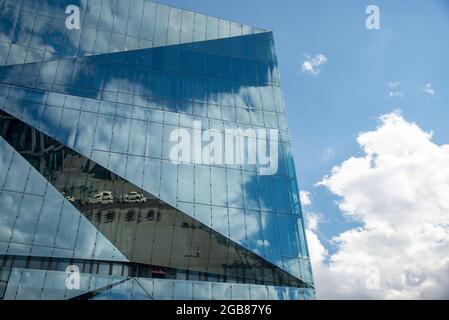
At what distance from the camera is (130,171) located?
76.4 feet

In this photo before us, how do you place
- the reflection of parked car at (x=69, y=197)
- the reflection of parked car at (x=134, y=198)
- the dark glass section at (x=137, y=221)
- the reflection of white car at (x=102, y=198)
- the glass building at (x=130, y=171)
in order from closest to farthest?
1. the glass building at (x=130, y=171)
2. the reflection of parked car at (x=69, y=197)
3. the dark glass section at (x=137, y=221)
4. the reflection of white car at (x=102, y=198)
5. the reflection of parked car at (x=134, y=198)

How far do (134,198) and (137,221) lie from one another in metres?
1.47

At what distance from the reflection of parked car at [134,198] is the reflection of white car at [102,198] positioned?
0.86m

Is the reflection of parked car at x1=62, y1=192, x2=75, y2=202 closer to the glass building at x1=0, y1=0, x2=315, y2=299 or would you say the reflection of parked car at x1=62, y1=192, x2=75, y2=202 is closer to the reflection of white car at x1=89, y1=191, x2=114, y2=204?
the glass building at x1=0, y1=0, x2=315, y2=299

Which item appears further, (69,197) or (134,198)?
(134,198)

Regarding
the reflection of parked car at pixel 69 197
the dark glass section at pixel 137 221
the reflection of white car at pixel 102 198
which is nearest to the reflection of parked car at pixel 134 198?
the dark glass section at pixel 137 221

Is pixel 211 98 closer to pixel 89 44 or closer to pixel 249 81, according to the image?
pixel 249 81

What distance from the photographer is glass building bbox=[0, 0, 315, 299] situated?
2022 cm

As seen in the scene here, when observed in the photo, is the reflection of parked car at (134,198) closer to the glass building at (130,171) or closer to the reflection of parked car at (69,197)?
the glass building at (130,171)

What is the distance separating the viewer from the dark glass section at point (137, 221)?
70.4 feet

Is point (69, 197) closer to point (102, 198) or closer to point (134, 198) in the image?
point (102, 198)

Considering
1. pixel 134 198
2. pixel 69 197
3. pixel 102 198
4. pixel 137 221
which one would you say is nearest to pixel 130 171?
pixel 134 198

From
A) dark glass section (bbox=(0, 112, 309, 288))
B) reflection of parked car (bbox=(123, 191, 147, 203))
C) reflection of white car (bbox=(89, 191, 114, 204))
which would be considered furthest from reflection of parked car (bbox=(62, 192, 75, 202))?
reflection of parked car (bbox=(123, 191, 147, 203))
